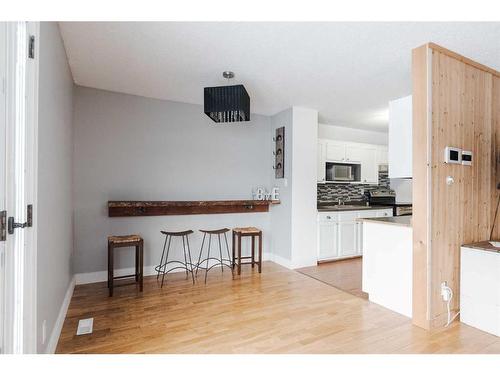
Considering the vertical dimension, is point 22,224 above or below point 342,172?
below

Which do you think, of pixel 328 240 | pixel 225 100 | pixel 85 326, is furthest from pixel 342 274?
pixel 85 326

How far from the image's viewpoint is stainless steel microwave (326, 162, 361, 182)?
512 cm

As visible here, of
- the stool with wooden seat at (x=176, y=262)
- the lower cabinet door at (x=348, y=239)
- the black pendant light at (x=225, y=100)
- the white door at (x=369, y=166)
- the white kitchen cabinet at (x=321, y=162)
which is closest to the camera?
the black pendant light at (x=225, y=100)

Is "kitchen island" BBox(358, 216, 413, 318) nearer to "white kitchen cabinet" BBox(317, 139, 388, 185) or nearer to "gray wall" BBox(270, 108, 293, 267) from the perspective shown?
"gray wall" BBox(270, 108, 293, 267)

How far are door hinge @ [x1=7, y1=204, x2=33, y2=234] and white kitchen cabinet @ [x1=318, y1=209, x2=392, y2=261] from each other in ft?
12.3

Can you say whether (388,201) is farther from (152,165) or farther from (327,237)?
(152,165)

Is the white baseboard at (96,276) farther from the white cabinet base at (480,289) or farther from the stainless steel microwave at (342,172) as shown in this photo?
the white cabinet base at (480,289)

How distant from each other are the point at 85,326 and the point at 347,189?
4.95 m

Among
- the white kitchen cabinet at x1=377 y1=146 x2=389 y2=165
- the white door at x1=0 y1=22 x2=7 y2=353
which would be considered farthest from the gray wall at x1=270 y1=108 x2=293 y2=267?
the white door at x1=0 y1=22 x2=7 y2=353

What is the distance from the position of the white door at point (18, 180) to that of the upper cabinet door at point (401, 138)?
132 inches

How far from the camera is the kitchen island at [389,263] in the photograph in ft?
8.54

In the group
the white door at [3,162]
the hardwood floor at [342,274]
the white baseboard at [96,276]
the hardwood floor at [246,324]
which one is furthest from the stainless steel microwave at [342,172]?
the white door at [3,162]

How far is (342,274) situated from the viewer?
3910 millimetres
